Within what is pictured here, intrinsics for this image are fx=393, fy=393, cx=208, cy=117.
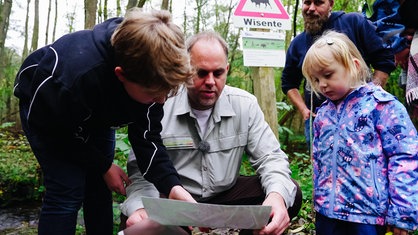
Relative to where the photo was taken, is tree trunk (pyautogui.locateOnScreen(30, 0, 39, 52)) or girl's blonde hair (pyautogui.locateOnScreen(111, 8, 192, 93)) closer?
girl's blonde hair (pyautogui.locateOnScreen(111, 8, 192, 93))

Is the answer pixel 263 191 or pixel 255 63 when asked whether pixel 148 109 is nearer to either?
pixel 263 191

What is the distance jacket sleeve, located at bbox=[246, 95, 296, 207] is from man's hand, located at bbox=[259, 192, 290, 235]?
0.15 ft

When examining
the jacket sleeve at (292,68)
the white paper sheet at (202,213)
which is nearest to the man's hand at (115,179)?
the white paper sheet at (202,213)

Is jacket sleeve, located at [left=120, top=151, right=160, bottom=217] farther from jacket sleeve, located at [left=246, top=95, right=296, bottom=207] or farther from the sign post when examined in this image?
the sign post

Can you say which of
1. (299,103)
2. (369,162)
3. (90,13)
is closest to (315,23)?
(299,103)

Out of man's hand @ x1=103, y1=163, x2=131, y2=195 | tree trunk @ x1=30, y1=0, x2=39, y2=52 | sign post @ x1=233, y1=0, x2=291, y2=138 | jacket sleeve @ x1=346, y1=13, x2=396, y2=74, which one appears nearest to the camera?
man's hand @ x1=103, y1=163, x2=131, y2=195

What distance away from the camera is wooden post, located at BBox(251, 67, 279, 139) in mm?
3166

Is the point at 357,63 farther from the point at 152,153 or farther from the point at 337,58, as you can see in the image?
the point at 152,153

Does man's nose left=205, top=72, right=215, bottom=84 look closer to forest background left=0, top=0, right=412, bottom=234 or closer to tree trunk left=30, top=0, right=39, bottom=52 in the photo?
forest background left=0, top=0, right=412, bottom=234

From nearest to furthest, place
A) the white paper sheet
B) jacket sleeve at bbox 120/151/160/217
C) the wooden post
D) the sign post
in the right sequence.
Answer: the white paper sheet, jacket sleeve at bbox 120/151/160/217, the sign post, the wooden post

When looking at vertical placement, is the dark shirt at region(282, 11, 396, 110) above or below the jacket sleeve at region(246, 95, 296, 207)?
above

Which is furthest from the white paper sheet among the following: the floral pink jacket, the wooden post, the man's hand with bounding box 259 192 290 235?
the wooden post

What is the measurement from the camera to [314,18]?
108 inches

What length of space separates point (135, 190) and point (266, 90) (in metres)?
1.73
